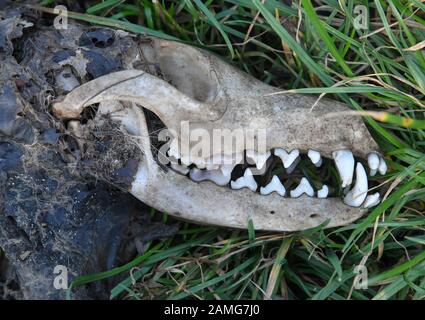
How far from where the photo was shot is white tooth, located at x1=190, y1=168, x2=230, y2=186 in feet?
10.1

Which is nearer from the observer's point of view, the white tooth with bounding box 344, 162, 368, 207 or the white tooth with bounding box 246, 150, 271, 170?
Result: the white tooth with bounding box 246, 150, 271, 170

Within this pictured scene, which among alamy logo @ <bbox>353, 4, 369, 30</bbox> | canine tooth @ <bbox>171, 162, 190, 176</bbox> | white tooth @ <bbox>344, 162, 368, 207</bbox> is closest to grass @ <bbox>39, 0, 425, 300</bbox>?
alamy logo @ <bbox>353, 4, 369, 30</bbox>

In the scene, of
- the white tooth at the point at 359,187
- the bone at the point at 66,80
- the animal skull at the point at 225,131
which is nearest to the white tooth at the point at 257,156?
the animal skull at the point at 225,131

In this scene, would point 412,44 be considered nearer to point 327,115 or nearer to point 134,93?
point 327,115

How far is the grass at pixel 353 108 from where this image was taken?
324 centimetres

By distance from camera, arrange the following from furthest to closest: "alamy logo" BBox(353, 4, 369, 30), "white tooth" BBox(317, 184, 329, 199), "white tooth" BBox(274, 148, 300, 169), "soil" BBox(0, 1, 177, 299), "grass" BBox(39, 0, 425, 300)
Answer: "alamy logo" BBox(353, 4, 369, 30) < "grass" BBox(39, 0, 425, 300) < "white tooth" BBox(317, 184, 329, 199) < "white tooth" BBox(274, 148, 300, 169) < "soil" BBox(0, 1, 177, 299)

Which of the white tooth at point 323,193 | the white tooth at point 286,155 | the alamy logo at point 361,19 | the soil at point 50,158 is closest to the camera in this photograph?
Result: the soil at point 50,158

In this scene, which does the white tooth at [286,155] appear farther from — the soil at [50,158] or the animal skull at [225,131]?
the soil at [50,158]

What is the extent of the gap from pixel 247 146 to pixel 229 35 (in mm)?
971

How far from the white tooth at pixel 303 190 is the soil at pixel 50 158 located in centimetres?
84

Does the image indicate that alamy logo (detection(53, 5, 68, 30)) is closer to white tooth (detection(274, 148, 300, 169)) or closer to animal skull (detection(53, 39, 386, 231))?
animal skull (detection(53, 39, 386, 231))

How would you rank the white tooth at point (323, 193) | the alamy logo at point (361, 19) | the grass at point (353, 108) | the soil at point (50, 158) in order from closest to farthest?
the soil at point (50, 158), the white tooth at point (323, 193), the grass at point (353, 108), the alamy logo at point (361, 19)

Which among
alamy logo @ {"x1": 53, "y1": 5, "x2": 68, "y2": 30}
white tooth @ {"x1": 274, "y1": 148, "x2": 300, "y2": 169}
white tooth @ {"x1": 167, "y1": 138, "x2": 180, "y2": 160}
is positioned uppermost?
alamy logo @ {"x1": 53, "y1": 5, "x2": 68, "y2": 30}
